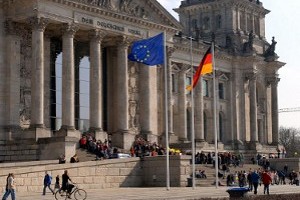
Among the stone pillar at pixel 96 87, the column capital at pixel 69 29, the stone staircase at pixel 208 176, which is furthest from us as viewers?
the stone pillar at pixel 96 87

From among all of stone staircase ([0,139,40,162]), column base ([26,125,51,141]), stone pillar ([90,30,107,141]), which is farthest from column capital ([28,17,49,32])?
stone staircase ([0,139,40,162])

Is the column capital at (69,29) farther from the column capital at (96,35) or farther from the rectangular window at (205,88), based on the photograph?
the rectangular window at (205,88)

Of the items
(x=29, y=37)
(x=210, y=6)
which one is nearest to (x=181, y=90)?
(x=210, y=6)

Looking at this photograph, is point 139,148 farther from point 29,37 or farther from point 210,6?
point 210,6

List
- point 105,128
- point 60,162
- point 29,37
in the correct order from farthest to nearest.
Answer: point 105,128
point 29,37
point 60,162

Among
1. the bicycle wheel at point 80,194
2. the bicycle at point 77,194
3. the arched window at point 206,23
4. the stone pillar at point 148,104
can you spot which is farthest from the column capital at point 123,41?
the arched window at point 206,23

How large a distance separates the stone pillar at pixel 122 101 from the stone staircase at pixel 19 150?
34.3ft

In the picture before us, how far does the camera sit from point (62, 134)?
185 feet

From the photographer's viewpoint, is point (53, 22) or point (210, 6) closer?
point (53, 22)

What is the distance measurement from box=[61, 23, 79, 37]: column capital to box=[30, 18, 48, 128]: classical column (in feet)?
8.98

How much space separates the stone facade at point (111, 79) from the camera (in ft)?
183

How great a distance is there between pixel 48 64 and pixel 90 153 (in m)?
9.85

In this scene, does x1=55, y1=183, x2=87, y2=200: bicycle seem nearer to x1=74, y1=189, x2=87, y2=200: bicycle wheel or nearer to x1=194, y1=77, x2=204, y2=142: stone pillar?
x1=74, y1=189, x2=87, y2=200: bicycle wheel

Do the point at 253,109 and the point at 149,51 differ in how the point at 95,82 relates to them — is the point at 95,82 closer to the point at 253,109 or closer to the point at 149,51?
the point at 149,51
